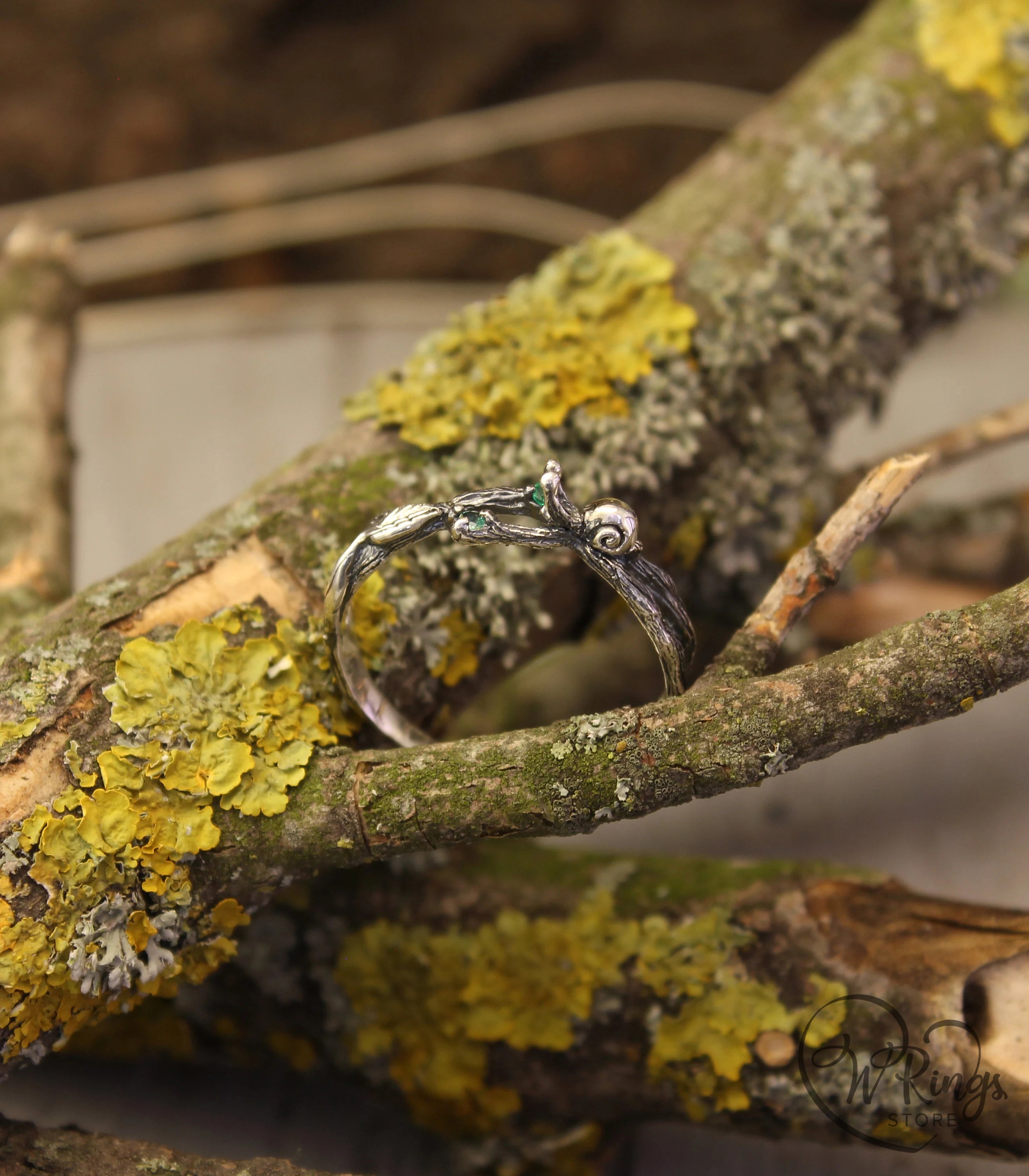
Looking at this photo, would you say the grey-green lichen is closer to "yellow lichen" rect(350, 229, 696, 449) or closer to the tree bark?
"yellow lichen" rect(350, 229, 696, 449)

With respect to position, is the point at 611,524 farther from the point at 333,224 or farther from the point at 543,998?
the point at 333,224

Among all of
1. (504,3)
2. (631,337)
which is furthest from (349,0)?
(631,337)

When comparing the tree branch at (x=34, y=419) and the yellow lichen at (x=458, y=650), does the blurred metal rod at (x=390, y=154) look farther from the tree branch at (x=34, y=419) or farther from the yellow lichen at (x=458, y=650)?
the yellow lichen at (x=458, y=650)

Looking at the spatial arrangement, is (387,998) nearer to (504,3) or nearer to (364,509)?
(364,509)

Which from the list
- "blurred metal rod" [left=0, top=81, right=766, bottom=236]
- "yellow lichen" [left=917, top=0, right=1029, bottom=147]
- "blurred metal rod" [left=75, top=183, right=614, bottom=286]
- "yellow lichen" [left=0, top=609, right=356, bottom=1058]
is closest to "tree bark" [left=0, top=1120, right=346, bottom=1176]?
"yellow lichen" [left=0, top=609, right=356, bottom=1058]

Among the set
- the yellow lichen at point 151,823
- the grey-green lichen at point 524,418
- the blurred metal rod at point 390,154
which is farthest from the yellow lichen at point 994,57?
the blurred metal rod at point 390,154
